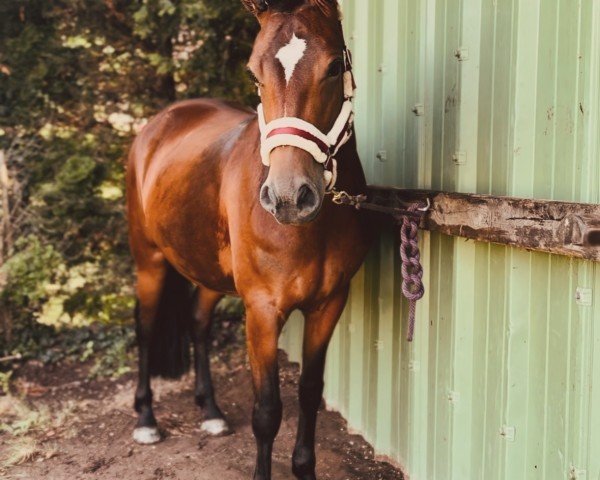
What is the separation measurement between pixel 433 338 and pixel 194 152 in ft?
5.29

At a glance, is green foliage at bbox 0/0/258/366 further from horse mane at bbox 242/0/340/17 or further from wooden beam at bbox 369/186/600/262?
wooden beam at bbox 369/186/600/262

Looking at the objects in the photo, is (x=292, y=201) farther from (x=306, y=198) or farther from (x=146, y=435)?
(x=146, y=435)

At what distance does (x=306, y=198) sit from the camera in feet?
7.27

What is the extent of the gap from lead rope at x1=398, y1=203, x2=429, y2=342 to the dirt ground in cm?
105

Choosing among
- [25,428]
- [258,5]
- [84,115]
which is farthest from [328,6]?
[84,115]

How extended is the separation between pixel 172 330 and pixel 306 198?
2.50 meters

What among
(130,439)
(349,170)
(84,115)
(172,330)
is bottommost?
(130,439)

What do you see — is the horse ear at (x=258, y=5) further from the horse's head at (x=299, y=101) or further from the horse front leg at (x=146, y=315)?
the horse front leg at (x=146, y=315)

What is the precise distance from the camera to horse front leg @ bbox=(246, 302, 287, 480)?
280 cm

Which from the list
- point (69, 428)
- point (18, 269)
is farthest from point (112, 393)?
point (18, 269)

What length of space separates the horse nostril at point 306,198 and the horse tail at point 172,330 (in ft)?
7.50

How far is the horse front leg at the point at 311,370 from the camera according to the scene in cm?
304

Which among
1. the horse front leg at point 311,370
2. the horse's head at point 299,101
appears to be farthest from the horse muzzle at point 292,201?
the horse front leg at point 311,370

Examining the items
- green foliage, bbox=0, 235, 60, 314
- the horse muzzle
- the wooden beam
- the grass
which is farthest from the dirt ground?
the horse muzzle
